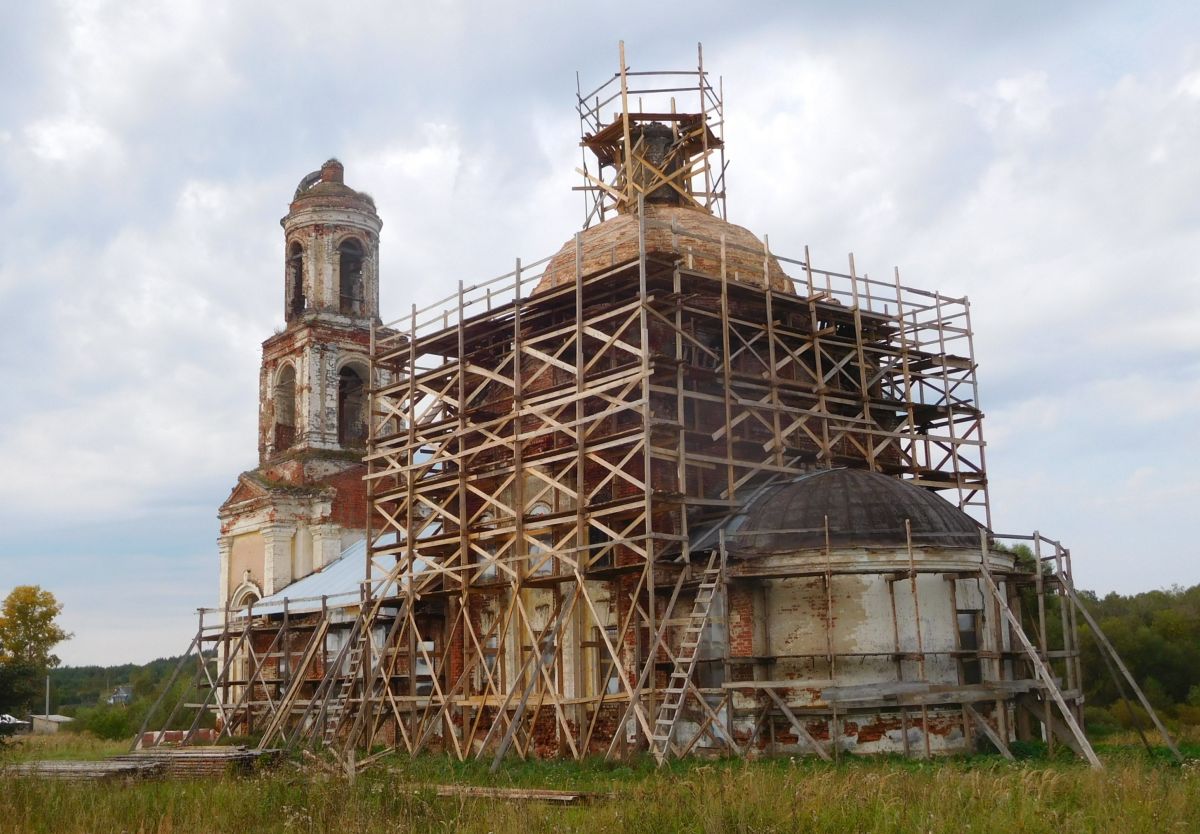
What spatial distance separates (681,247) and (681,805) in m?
13.3

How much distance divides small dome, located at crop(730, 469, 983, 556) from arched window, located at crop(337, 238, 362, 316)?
54.8 feet

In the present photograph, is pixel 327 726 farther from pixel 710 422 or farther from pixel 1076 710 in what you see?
pixel 1076 710

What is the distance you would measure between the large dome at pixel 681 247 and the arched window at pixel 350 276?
32.0 ft

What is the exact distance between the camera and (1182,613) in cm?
3331

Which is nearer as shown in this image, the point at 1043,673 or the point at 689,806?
the point at 689,806

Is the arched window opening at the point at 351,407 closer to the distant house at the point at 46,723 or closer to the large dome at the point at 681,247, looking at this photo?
the large dome at the point at 681,247

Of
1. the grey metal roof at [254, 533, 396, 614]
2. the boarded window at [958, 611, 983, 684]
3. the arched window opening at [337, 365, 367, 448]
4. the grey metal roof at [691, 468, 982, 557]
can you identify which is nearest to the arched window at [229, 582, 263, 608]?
the grey metal roof at [254, 533, 396, 614]

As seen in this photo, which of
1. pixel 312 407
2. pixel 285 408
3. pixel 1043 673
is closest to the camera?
pixel 1043 673

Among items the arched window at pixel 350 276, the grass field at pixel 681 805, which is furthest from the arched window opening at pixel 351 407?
the grass field at pixel 681 805

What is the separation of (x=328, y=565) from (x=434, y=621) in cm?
763

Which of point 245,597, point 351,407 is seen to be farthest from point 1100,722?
point 245,597

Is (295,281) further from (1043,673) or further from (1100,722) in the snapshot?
(1043,673)

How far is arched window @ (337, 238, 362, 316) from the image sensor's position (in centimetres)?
3180

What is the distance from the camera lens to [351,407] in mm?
31672
